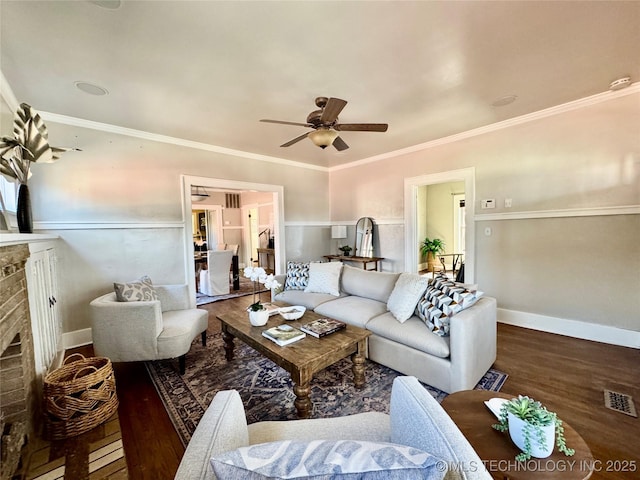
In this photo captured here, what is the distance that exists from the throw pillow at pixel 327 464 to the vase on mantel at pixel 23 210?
2.47 m

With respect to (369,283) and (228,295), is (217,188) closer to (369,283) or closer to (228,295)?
(228,295)

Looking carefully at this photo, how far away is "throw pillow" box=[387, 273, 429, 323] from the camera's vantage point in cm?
248

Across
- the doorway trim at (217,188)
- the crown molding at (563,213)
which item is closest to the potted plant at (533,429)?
the crown molding at (563,213)

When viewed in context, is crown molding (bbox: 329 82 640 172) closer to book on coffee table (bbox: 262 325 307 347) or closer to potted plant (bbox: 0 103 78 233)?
book on coffee table (bbox: 262 325 307 347)

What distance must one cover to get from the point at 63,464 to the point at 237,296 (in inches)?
150

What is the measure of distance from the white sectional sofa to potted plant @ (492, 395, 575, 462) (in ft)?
3.01

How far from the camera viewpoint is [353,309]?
2824 mm

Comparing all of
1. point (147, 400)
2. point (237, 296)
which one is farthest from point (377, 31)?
point (237, 296)

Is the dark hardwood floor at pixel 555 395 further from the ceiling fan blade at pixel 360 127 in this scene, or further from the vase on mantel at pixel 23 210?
the ceiling fan blade at pixel 360 127

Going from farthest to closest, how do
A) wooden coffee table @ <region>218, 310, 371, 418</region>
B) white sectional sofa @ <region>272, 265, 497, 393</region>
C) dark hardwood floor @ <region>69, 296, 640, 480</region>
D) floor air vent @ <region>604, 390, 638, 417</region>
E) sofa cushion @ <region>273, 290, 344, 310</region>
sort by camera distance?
sofa cushion @ <region>273, 290, 344, 310</region>, white sectional sofa @ <region>272, 265, 497, 393</region>, floor air vent @ <region>604, 390, 638, 417</region>, wooden coffee table @ <region>218, 310, 371, 418</region>, dark hardwood floor @ <region>69, 296, 640, 480</region>

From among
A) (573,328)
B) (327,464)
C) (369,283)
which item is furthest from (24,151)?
(573,328)

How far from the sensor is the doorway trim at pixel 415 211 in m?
3.88

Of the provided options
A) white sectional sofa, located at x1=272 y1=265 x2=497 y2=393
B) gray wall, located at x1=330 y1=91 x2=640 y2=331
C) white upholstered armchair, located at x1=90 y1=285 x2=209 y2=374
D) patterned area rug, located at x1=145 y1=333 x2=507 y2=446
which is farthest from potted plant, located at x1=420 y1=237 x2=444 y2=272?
white upholstered armchair, located at x1=90 y1=285 x2=209 y2=374

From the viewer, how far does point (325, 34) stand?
1.83m
